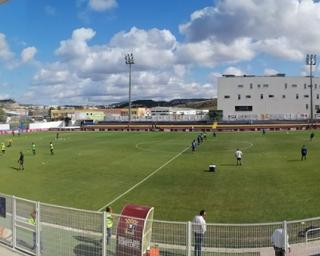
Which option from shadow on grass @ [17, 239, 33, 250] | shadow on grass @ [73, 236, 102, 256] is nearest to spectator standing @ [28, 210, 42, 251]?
shadow on grass @ [17, 239, 33, 250]

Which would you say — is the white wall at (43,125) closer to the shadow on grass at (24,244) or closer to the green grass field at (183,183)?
the green grass field at (183,183)

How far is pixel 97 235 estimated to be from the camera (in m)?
12.8

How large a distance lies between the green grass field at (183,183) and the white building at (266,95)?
90917mm

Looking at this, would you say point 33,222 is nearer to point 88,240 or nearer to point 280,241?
point 88,240

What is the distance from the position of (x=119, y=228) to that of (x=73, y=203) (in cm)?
1413

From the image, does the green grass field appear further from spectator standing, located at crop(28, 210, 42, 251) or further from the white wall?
the white wall

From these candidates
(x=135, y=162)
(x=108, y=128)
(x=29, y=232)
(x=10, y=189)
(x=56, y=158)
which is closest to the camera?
(x=29, y=232)

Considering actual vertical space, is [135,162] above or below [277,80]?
below

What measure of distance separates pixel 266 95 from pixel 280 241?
132251 mm

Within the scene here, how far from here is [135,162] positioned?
4538cm

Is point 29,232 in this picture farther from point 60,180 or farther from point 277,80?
point 277,80

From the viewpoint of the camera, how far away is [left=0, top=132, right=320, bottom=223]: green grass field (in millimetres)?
24234

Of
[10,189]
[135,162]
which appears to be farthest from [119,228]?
[135,162]

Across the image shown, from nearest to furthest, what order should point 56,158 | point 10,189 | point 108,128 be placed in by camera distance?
point 10,189 → point 56,158 → point 108,128
